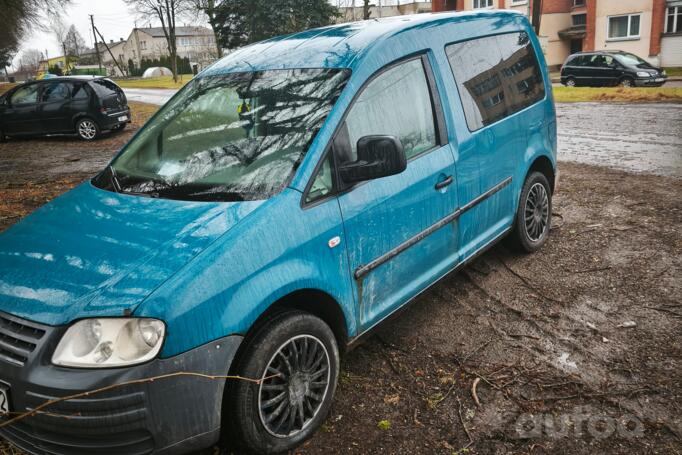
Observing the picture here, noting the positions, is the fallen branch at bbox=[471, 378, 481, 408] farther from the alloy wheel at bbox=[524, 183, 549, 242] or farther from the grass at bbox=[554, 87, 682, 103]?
the grass at bbox=[554, 87, 682, 103]

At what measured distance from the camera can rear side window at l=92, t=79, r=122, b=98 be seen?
597 inches

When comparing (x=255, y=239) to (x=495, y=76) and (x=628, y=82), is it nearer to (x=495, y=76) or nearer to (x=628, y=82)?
(x=495, y=76)

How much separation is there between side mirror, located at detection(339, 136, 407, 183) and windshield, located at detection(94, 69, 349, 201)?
0.30 m

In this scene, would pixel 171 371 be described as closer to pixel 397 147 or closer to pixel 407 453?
pixel 407 453

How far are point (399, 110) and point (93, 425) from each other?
7.83ft

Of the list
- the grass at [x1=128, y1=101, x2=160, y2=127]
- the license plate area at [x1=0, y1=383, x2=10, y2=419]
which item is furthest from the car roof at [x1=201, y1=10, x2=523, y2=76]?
the grass at [x1=128, y1=101, x2=160, y2=127]

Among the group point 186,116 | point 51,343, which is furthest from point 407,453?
point 186,116

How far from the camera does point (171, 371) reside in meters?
2.24

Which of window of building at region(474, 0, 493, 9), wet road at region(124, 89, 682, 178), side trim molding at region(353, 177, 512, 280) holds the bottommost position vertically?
wet road at region(124, 89, 682, 178)

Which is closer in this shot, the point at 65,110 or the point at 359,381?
the point at 359,381

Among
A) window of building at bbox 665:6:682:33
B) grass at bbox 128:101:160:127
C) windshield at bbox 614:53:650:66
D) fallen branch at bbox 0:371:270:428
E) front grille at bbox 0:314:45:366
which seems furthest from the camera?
window of building at bbox 665:6:682:33

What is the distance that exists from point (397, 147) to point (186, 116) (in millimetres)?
1604

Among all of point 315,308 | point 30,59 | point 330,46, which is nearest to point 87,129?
point 330,46

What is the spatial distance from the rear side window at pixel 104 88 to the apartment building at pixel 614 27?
2280cm
